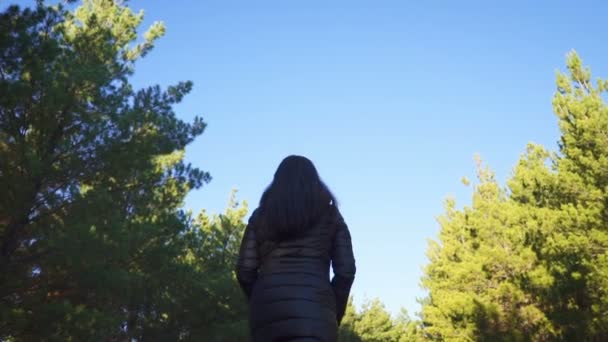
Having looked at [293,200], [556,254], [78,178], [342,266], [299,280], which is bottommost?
[299,280]

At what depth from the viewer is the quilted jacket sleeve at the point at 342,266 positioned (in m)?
2.83

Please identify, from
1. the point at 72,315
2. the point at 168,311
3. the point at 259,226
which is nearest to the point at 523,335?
the point at 168,311

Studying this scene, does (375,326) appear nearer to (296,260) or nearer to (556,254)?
(556,254)

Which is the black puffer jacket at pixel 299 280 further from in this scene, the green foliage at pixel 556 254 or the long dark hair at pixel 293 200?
the green foliage at pixel 556 254

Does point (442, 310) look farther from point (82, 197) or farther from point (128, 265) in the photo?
point (82, 197)

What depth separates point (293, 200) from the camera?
2.94 metres

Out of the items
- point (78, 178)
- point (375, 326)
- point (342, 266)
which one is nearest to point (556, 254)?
point (78, 178)

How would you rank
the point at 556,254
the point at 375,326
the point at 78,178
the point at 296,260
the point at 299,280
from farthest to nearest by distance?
the point at 375,326 < the point at 556,254 < the point at 78,178 < the point at 296,260 < the point at 299,280

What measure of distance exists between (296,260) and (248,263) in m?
0.34

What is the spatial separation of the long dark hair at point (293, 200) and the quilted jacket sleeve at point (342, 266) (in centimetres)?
17

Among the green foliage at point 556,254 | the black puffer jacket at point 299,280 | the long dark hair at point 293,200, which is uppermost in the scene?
the green foliage at point 556,254

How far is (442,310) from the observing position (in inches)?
891

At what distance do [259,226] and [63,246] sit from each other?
7.26 m

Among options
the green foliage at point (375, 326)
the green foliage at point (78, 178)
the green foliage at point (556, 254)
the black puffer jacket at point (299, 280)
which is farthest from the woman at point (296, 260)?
the green foliage at point (375, 326)
